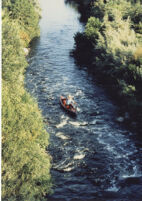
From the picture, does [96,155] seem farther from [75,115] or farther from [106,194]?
[75,115]

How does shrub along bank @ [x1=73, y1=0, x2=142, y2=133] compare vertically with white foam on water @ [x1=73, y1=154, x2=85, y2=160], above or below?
above

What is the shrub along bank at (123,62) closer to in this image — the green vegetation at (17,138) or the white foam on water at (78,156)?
the white foam on water at (78,156)

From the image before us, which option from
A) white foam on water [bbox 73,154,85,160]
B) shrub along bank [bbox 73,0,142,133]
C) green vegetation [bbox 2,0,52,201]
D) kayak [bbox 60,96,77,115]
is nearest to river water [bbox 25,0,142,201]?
white foam on water [bbox 73,154,85,160]

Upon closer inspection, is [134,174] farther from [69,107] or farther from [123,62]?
[123,62]

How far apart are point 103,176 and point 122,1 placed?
52894 millimetres

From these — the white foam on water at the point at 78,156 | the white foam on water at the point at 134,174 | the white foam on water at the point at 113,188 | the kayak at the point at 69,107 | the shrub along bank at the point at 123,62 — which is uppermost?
the shrub along bank at the point at 123,62

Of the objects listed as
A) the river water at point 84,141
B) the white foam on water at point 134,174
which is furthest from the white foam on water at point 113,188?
the white foam on water at point 134,174

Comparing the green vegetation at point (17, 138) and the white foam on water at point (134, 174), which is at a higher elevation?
the green vegetation at point (17, 138)

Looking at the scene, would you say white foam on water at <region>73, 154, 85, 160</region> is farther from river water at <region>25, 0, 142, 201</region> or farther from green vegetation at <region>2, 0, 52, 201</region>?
green vegetation at <region>2, 0, 52, 201</region>

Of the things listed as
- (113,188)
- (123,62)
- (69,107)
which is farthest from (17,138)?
(123,62)

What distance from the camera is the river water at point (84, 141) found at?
1859 cm

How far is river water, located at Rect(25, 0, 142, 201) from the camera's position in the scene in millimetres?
18594

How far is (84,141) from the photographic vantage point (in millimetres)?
23641

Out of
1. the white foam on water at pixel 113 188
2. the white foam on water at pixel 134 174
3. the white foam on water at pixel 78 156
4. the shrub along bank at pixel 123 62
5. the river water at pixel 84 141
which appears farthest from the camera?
the shrub along bank at pixel 123 62
